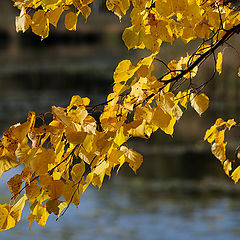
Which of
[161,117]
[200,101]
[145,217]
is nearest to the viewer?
[161,117]

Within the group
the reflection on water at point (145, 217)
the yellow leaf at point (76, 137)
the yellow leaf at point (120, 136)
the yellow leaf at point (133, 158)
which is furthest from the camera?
the reflection on water at point (145, 217)

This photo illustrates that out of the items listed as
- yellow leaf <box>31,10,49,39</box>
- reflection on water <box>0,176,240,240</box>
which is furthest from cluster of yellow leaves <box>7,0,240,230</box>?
Result: reflection on water <box>0,176,240,240</box>

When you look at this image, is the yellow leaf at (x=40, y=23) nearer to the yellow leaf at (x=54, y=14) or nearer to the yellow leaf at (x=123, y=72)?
the yellow leaf at (x=54, y=14)

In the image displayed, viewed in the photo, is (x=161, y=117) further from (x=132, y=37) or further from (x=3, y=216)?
(x=3, y=216)

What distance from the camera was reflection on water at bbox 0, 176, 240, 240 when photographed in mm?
6737

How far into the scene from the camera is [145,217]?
7.37 m

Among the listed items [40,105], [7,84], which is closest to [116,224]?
[40,105]

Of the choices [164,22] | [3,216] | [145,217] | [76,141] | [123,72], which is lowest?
[3,216]

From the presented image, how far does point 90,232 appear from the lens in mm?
Result: 6867

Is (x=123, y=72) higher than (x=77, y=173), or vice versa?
(x=123, y=72)

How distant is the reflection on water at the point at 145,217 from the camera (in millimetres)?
6737

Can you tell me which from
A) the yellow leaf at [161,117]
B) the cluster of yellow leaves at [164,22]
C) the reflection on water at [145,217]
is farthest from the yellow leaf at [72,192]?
the reflection on water at [145,217]

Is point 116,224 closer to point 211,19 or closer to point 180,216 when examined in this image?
point 180,216

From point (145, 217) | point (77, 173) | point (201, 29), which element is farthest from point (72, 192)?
point (145, 217)
